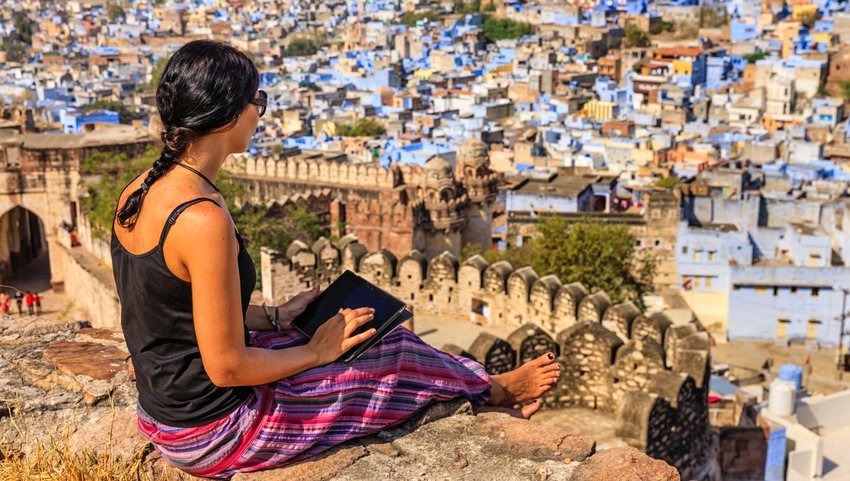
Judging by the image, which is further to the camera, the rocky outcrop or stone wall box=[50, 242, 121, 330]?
stone wall box=[50, 242, 121, 330]

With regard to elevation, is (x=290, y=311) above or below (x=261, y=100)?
below

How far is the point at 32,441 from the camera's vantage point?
9.21 ft

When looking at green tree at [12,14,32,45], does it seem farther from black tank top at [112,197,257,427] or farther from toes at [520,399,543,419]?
black tank top at [112,197,257,427]

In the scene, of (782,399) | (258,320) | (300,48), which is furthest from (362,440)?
(300,48)

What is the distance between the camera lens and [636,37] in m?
66.7

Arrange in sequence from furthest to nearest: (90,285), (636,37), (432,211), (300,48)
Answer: (300,48) < (636,37) < (432,211) < (90,285)

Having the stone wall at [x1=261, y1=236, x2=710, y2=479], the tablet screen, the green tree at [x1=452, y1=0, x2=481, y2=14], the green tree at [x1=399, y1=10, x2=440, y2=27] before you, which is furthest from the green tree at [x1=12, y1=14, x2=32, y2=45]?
the tablet screen

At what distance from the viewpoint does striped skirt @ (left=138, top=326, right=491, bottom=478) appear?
2467 mm

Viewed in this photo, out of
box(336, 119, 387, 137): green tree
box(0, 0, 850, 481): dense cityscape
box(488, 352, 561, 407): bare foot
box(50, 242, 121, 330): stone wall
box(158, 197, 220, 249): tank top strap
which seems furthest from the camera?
box(336, 119, 387, 137): green tree

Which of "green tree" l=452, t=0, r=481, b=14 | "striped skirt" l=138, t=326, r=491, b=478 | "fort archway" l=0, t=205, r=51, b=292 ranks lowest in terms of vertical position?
"fort archway" l=0, t=205, r=51, b=292

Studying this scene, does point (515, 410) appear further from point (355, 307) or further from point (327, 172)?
point (327, 172)

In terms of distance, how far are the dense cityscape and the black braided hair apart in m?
0.22

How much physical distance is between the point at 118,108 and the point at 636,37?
1349 inches

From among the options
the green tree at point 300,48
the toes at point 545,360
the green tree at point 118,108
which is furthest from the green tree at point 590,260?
the green tree at point 300,48
